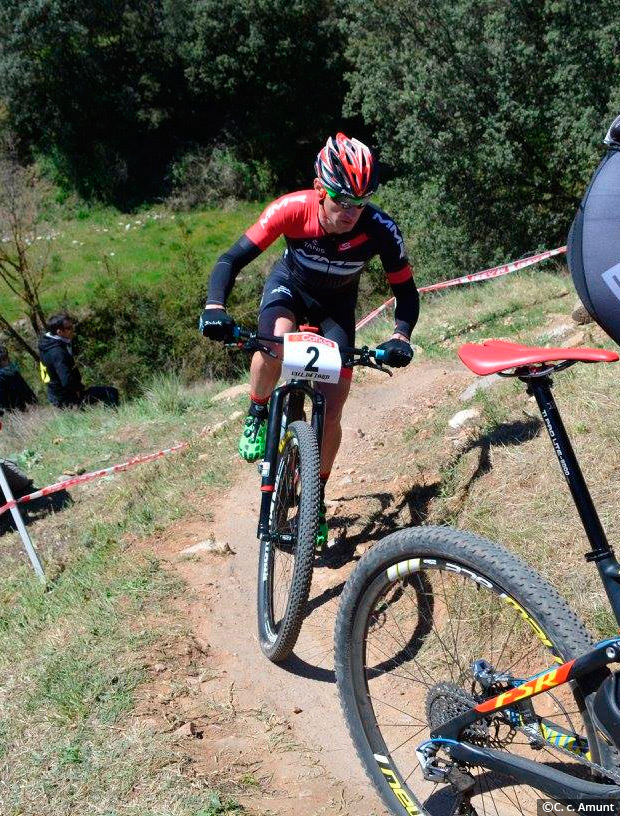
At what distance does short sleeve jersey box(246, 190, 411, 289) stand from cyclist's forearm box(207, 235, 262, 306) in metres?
0.05

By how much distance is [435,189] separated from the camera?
1905 centimetres

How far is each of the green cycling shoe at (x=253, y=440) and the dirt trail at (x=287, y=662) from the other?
2.35 ft

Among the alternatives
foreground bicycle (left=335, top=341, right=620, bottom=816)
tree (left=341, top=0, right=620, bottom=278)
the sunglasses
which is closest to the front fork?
the sunglasses

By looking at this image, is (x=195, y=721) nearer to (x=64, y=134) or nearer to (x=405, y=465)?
(x=405, y=465)

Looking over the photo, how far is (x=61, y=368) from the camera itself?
31.1ft

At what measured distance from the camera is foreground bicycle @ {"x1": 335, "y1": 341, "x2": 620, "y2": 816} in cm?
204

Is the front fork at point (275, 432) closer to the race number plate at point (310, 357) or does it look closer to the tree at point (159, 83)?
the race number plate at point (310, 357)

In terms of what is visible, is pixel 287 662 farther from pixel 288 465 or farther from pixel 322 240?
pixel 322 240

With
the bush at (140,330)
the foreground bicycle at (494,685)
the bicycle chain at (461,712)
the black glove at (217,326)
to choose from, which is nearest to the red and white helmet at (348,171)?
the black glove at (217,326)

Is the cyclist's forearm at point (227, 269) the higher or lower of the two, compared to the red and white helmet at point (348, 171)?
lower

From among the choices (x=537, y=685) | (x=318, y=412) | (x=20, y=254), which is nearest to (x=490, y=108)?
(x=20, y=254)

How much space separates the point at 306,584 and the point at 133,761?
960 mm

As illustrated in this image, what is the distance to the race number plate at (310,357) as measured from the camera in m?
3.71

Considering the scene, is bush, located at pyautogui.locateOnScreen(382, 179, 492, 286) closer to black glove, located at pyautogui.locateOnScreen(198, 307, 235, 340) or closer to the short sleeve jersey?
the short sleeve jersey
